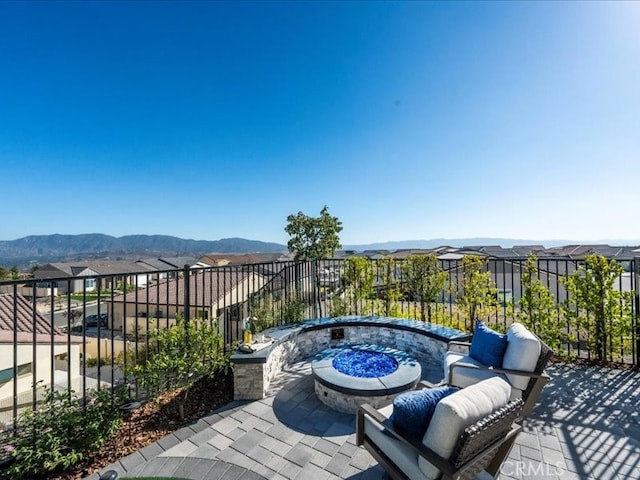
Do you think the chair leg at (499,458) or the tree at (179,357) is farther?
the tree at (179,357)

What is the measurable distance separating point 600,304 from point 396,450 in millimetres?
4625

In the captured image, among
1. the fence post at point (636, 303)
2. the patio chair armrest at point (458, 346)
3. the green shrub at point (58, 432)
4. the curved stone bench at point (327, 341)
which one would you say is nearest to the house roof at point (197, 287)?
the curved stone bench at point (327, 341)

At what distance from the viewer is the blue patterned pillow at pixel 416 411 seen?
6.43ft

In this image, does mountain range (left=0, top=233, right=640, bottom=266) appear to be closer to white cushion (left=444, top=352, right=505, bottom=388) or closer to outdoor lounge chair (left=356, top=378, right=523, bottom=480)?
white cushion (left=444, top=352, right=505, bottom=388)

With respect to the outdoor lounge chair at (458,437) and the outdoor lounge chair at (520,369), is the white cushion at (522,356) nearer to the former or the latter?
the outdoor lounge chair at (520,369)

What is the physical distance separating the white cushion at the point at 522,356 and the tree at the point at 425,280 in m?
2.73

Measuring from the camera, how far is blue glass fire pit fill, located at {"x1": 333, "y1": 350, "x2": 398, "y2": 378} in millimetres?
4027

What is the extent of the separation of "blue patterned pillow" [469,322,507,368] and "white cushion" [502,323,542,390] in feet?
0.42

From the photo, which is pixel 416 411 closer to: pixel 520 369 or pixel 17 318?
pixel 520 369

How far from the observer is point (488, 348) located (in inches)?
140

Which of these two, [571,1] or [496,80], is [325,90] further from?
[571,1]

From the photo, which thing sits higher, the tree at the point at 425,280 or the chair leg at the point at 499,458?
the tree at the point at 425,280

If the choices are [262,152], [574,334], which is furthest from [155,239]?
[574,334]

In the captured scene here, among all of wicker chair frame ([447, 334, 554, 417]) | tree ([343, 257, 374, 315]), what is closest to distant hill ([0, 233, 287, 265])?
tree ([343, 257, 374, 315])
